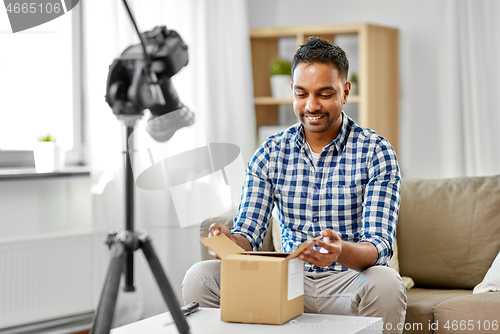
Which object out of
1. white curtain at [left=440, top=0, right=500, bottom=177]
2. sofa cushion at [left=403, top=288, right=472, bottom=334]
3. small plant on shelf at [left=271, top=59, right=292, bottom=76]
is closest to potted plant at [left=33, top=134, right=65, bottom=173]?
small plant on shelf at [left=271, top=59, right=292, bottom=76]

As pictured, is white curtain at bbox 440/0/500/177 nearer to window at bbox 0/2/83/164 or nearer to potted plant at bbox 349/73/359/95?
potted plant at bbox 349/73/359/95

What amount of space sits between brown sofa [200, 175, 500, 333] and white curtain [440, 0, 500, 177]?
2.79ft

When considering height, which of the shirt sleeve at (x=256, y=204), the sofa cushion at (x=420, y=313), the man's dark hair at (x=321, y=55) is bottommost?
the sofa cushion at (x=420, y=313)

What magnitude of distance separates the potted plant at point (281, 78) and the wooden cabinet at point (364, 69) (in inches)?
1.6

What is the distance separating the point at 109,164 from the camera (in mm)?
2826

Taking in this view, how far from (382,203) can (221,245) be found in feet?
1.65

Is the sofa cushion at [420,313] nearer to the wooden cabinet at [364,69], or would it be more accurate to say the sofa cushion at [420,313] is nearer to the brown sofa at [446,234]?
the brown sofa at [446,234]

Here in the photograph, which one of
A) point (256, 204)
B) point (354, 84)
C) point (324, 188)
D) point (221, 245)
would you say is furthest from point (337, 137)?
point (354, 84)

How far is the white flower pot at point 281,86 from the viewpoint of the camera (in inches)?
129

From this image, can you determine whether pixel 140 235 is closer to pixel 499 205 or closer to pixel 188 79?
pixel 499 205

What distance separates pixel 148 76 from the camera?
3.35 ft

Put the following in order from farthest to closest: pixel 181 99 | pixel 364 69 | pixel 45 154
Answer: pixel 364 69 < pixel 181 99 < pixel 45 154

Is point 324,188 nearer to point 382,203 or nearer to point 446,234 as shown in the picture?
point 382,203

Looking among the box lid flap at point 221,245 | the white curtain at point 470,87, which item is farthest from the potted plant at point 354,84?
the box lid flap at point 221,245
